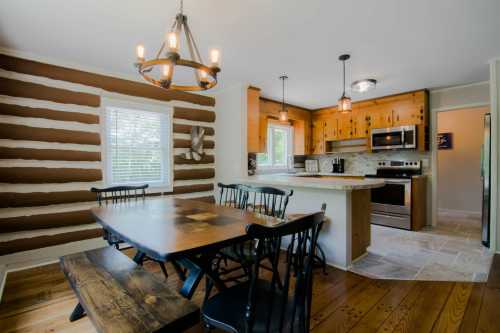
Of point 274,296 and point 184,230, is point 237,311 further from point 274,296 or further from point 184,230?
point 184,230

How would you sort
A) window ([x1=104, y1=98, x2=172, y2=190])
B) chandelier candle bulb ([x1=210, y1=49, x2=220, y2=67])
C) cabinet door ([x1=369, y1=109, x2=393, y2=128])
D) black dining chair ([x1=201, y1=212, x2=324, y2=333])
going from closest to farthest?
black dining chair ([x1=201, y1=212, x2=324, y2=333]), chandelier candle bulb ([x1=210, y1=49, x2=220, y2=67]), window ([x1=104, y1=98, x2=172, y2=190]), cabinet door ([x1=369, y1=109, x2=393, y2=128])

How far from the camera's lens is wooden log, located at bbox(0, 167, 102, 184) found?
274 cm

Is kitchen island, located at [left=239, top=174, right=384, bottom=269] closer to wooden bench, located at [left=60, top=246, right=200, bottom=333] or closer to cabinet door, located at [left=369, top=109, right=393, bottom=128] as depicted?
wooden bench, located at [left=60, top=246, right=200, bottom=333]

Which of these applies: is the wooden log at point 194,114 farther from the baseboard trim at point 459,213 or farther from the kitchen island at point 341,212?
the baseboard trim at point 459,213

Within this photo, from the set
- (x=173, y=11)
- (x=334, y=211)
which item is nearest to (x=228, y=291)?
(x=334, y=211)

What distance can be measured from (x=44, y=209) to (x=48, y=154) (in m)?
0.66

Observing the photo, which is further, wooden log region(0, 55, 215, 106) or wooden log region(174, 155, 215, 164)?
wooden log region(174, 155, 215, 164)

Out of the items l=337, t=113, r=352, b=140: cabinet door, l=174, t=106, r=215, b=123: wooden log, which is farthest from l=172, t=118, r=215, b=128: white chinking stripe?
l=337, t=113, r=352, b=140: cabinet door

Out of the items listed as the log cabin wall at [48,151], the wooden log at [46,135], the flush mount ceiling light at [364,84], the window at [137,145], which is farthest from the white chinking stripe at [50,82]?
the flush mount ceiling light at [364,84]

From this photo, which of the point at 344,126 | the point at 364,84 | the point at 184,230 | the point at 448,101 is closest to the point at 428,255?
the point at 364,84

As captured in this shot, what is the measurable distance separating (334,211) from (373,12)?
1.97m

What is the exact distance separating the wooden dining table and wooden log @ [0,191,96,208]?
1.17 m

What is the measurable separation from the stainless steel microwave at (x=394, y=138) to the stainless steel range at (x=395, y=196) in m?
0.45

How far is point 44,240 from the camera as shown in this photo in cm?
293
